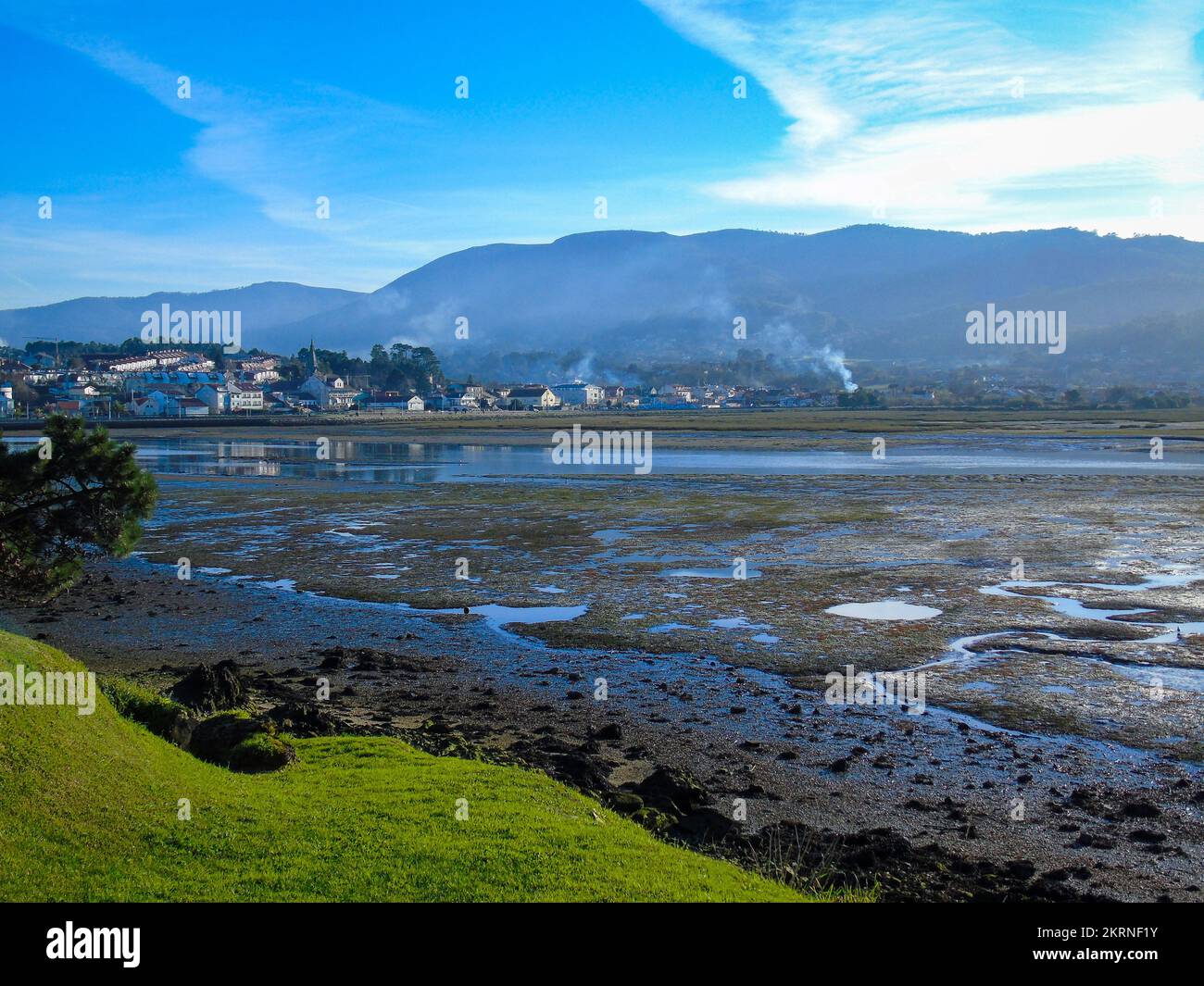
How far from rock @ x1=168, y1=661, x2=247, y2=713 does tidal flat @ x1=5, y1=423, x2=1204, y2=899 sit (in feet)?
6.06

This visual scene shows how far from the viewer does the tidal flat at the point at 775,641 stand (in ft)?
44.4

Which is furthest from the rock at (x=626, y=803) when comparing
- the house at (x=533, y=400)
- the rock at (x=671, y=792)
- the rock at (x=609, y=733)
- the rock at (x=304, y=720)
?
the house at (x=533, y=400)

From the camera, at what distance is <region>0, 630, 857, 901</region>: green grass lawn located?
8391 mm

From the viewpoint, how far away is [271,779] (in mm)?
11797

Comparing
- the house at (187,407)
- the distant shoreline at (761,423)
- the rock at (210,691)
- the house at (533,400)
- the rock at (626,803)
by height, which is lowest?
the rock at (626,803)

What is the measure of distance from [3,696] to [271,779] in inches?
124

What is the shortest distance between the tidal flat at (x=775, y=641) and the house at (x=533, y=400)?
139 m

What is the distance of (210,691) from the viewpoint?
51.1 ft

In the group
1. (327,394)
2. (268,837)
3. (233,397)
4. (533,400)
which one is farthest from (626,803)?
(533,400)

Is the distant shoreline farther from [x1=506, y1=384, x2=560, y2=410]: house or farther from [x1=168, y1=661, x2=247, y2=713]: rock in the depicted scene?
[x1=168, y1=661, x2=247, y2=713]: rock

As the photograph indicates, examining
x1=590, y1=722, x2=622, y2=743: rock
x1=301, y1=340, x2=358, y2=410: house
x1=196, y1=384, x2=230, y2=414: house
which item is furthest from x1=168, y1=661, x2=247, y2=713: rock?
x1=301, y1=340, x2=358, y2=410: house

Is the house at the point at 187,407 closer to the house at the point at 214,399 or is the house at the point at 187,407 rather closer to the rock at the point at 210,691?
the house at the point at 214,399
